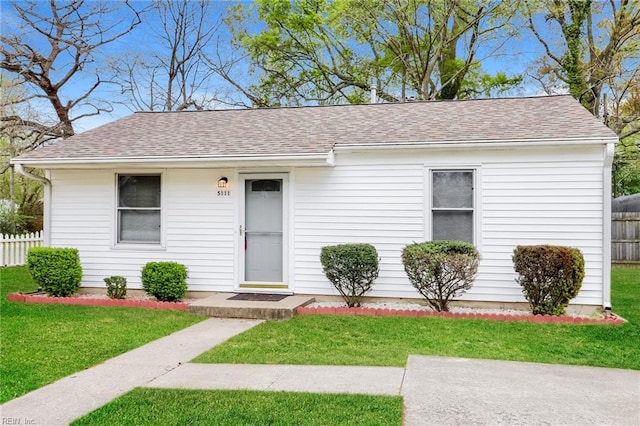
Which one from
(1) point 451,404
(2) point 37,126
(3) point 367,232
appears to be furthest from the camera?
(2) point 37,126

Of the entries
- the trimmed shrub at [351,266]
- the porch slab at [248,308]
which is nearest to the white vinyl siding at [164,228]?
the porch slab at [248,308]

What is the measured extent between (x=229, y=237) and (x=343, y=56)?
629 inches

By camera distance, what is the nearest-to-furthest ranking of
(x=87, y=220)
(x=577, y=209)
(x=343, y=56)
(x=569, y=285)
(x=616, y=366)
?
(x=616, y=366)
(x=569, y=285)
(x=577, y=209)
(x=87, y=220)
(x=343, y=56)

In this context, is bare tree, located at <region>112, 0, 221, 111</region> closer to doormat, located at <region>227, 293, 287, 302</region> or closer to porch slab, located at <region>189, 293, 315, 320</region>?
doormat, located at <region>227, 293, 287, 302</region>

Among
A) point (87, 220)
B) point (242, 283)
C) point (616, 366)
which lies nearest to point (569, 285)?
point (616, 366)

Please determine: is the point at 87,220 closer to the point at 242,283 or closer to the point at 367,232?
the point at 242,283

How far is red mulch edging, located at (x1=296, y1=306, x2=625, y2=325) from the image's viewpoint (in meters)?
7.41

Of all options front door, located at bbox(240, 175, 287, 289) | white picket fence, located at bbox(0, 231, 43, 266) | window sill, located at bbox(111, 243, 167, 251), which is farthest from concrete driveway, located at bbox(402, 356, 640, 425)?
white picket fence, located at bbox(0, 231, 43, 266)

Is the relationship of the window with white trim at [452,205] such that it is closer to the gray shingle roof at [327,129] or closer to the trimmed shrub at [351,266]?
the gray shingle roof at [327,129]

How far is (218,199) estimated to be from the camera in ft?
31.2

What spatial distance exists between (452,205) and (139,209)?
18.4 ft

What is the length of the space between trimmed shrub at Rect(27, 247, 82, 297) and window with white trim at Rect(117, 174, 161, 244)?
3.18 ft

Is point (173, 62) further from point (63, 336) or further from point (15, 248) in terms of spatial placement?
point (63, 336)

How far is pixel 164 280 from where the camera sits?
8898 millimetres
